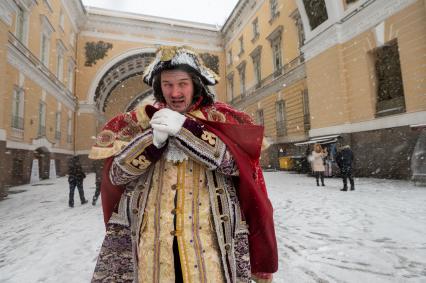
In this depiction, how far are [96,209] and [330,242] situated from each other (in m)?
5.62

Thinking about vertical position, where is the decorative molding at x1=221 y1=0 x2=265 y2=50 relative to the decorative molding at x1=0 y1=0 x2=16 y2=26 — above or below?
above

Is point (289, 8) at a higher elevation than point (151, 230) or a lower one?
higher

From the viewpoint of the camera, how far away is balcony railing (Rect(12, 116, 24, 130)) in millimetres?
12255

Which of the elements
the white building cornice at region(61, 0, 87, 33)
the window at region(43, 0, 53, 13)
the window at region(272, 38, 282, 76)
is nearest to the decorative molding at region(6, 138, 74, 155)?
the window at region(43, 0, 53, 13)

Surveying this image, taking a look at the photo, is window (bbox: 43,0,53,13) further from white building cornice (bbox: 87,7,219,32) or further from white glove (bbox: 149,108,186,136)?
white glove (bbox: 149,108,186,136)

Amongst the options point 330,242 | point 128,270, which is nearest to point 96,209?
point 330,242

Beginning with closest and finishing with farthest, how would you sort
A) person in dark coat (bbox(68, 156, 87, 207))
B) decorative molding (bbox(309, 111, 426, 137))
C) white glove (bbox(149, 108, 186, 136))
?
white glove (bbox(149, 108, 186, 136)) < person in dark coat (bbox(68, 156, 87, 207)) < decorative molding (bbox(309, 111, 426, 137))

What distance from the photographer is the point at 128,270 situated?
Result: 4.54ft

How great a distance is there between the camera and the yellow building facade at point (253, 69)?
934cm

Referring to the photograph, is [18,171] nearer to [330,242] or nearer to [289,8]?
[330,242]

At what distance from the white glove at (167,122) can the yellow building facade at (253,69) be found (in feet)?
5.63

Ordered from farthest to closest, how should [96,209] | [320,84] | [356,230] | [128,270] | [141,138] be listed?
[320,84] < [96,209] < [356,230] < [128,270] < [141,138]

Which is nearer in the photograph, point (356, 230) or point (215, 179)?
point (215, 179)

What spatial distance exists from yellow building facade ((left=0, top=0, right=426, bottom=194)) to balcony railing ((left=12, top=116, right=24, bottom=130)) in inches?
2.1
